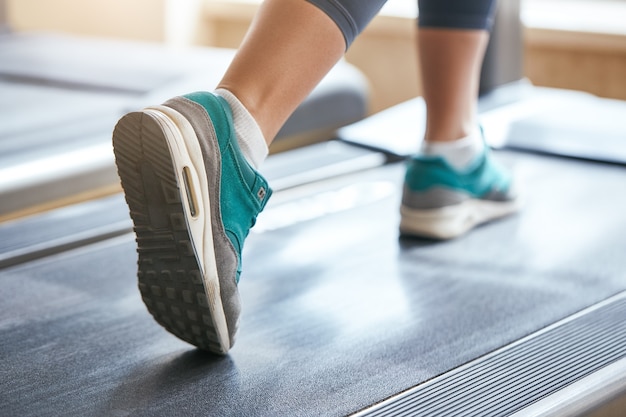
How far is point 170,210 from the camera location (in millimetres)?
971

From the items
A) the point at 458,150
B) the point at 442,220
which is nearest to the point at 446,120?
the point at 458,150

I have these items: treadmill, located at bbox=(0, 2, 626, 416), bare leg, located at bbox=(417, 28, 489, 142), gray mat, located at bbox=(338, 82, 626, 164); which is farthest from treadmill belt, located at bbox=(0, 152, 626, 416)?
gray mat, located at bbox=(338, 82, 626, 164)

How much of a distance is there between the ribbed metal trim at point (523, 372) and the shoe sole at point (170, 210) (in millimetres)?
227

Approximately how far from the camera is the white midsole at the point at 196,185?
0.96 meters

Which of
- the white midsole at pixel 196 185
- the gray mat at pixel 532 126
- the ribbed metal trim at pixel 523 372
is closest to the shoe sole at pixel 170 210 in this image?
the white midsole at pixel 196 185

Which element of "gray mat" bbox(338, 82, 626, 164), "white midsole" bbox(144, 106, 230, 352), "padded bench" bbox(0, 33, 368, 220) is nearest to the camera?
"white midsole" bbox(144, 106, 230, 352)

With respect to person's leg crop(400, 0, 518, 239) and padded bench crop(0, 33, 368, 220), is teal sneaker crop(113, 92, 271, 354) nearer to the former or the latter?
person's leg crop(400, 0, 518, 239)

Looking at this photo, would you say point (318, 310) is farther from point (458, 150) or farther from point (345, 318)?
point (458, 150)

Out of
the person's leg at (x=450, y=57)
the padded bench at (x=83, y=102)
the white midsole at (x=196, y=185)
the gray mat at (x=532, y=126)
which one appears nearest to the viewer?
the white midsole at (x=196, y=185)

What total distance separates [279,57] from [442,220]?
0.64m

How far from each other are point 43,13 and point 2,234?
2495 mm

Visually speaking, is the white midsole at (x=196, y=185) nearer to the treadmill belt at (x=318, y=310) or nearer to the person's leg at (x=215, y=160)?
the person's leg at (x=215, y=160)

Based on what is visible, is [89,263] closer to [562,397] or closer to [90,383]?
[90,383]

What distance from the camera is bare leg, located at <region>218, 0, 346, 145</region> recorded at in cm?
103
